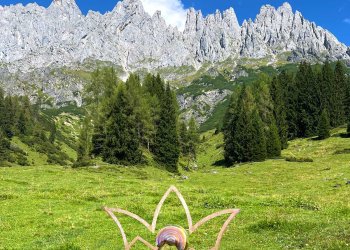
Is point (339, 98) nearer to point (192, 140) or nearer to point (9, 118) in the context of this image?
point (192, 140)

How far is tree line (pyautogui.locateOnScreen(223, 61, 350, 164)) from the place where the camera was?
272 feet

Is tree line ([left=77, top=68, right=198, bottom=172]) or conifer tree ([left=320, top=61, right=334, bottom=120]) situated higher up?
conifer tree ([left=320, top=61, right=334, bottom=120])

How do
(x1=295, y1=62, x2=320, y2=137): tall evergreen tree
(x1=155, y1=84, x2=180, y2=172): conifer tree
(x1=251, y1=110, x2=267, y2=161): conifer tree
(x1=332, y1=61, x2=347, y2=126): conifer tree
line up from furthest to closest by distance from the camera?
(x1=332, y1=61, x2=347, y2=126): conifer tree < (x1=295, y1=62, x2=320, y2=137): tall evergreen tree < (x1=251, y1=110, x2=267, y2=161): conifer tree < (x1=155, y1=84, x2=180, y2=172): conifer tree

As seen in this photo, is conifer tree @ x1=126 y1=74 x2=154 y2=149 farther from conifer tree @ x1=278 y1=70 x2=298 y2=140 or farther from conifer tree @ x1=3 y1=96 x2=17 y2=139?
conifer tree @ x1=3 y1=96 x2=17 y2=139

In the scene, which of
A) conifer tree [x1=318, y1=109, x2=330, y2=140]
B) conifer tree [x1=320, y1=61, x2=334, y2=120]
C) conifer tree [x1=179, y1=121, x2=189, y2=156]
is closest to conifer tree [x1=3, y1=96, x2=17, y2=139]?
conifer tree [x1=179, y1=121, x2=189, y2=156]

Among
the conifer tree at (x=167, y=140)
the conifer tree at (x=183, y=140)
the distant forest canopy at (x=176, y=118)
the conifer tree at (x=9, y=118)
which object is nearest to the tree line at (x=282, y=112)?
the distant forest canopy at (x=176, y=118)

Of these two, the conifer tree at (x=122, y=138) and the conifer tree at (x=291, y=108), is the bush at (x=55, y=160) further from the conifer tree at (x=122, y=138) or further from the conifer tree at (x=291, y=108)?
the conifer tree at (x=291, y=108)

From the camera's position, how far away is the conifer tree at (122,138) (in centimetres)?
6962

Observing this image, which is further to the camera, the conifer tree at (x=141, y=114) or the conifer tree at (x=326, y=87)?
the conifer tree at (x=326, y=87)

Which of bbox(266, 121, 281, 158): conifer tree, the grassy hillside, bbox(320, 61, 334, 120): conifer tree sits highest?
bbox(320, 61, 334, 120): conifer tree

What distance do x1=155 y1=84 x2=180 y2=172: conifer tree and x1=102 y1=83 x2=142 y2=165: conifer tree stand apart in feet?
23.5

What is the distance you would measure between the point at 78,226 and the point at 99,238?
11.1ft

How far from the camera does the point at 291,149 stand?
301ft

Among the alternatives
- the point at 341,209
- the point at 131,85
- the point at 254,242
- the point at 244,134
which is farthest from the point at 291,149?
the point at 254,242
